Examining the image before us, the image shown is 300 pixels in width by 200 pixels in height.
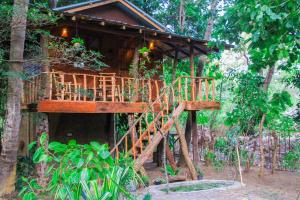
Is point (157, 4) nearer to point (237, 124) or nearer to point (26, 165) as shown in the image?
point (237, 124)

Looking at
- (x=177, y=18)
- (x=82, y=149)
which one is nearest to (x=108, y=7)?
(x=177, y=18)

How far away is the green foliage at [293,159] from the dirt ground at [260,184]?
0.97 feet

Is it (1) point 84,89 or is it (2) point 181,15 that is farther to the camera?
(2) point 181,15

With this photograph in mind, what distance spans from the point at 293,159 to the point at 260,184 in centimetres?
272

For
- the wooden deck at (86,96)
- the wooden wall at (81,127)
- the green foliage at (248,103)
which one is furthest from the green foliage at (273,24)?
the wooden wall at (81,127)

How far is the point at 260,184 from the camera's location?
394 inches

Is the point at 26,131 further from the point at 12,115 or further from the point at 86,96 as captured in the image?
the point at 12,115

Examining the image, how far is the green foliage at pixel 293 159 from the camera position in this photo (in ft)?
38.8

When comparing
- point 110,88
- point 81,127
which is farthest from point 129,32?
point 81,127

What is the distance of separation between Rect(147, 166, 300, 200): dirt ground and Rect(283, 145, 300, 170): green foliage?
0.30 metres

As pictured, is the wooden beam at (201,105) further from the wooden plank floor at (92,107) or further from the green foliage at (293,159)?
the green foliage at (293,159)

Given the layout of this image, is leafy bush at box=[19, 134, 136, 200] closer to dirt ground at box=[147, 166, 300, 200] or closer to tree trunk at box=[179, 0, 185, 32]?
dirt ground at box=[147, 166, 300, 200]

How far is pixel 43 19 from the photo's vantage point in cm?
784

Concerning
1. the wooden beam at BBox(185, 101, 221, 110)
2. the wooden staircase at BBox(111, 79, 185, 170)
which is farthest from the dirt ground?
the wooden beam at BBox(185, 101, 221, 110)
